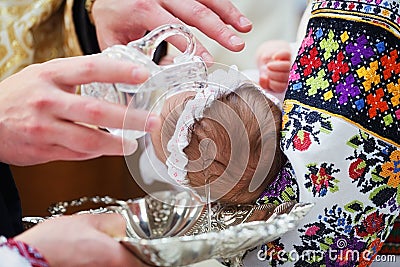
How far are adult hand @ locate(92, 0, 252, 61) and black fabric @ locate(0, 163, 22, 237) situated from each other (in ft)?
0.79

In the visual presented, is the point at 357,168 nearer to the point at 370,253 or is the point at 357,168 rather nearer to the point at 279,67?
the point at 370,253

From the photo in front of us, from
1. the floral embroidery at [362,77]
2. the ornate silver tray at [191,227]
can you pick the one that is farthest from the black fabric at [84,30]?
the floral embroidery at [362,77]

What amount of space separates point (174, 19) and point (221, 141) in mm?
172

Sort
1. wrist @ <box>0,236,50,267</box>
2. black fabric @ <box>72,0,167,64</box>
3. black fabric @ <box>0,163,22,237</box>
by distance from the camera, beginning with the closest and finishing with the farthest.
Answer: wrist @ <box>0,236,50,267</box>
black fabric @ <box>0,163,22,237</box>
black fabric @ <box>72,0,167,64</box>

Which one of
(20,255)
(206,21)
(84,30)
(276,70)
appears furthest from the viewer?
(84,30)

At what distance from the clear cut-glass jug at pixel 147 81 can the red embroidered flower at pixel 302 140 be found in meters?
0.15

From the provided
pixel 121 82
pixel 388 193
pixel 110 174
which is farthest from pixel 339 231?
pixel 110 174

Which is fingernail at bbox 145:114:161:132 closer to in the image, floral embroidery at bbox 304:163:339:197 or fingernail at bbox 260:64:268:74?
floral embroidery at bbox 304:163:339:197

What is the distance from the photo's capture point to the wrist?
49 cm

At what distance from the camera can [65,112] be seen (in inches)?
20.4

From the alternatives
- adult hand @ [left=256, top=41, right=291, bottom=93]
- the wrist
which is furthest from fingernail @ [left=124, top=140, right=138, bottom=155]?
adult hand @ [left=256, top=41, right=291, bottom=93]

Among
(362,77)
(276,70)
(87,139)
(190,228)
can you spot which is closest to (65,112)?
(87,139)

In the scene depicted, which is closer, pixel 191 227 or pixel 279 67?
pixel 191 227

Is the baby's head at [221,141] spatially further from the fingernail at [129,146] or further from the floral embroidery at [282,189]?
the fingernail at [129,146]
